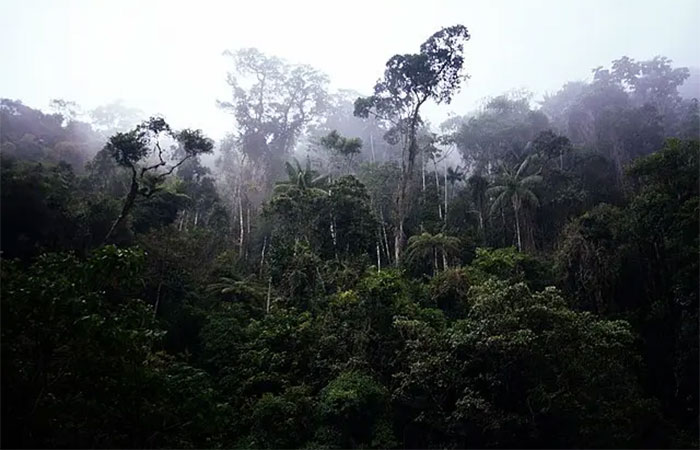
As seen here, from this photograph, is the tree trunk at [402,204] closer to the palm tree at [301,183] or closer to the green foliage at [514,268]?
the palm tree at [301,183]

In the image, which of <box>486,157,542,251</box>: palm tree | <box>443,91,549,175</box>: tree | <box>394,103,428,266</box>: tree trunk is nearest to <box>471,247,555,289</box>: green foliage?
<box>486,157,542,251</box>: palm tree

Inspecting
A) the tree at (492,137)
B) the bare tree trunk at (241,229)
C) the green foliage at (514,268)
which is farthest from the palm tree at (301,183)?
the tree at (492,137)

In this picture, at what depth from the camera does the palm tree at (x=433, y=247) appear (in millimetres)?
16844

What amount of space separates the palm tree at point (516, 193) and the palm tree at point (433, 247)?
334 centimetres

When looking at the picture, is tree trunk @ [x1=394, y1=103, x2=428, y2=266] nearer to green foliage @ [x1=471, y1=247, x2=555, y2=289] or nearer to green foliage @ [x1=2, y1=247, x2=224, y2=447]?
green foliage @ [x1=471, y1=247, x2=555, y2=289]

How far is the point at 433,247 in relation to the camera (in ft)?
56.5

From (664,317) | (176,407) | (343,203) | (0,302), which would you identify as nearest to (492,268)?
(664,317)

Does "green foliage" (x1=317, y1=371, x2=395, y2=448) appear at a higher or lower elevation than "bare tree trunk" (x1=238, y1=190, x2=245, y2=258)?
lower

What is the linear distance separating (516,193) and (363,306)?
9347 mm

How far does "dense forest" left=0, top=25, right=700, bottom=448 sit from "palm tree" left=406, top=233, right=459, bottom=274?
8cm

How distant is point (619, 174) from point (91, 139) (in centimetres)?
2996

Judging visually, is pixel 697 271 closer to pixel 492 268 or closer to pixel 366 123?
pixel 492 268

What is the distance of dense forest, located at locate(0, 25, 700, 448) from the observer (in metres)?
6.90

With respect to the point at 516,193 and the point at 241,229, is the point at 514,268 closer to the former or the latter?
the point at 516,193
